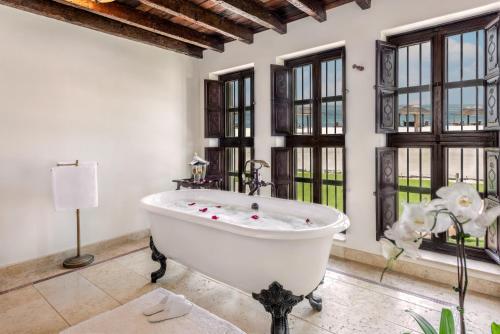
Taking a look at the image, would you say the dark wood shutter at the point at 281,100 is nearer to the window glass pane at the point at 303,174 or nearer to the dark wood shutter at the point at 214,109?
the window glass pane at the point at 303,174

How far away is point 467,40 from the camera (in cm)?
263

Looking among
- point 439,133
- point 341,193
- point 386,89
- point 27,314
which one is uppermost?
point 386,89

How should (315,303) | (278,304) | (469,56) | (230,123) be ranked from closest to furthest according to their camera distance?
(278,304), (315,303), (469,56), (230,123)

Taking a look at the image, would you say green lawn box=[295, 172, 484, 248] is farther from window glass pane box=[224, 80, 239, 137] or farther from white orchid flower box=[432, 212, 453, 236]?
white orchid flower box=[432, 212, 453, 236]

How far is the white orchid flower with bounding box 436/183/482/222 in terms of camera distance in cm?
71

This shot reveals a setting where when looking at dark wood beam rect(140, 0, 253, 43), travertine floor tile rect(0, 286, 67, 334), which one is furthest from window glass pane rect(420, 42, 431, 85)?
travertine floor tile rect(0, 286, 67, 334)

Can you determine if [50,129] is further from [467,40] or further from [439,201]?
[467,40]

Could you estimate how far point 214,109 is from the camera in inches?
171

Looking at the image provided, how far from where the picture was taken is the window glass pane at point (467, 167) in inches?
103

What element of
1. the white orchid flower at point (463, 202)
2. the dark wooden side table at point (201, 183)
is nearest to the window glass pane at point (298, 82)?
the dark wooden side table at point (201, 183)

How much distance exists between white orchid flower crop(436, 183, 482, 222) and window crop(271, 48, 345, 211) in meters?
2.47

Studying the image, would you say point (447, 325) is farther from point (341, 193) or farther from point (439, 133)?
point (341, 193)

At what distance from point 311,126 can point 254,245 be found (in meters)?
2.06

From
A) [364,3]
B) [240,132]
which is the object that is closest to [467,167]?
[364,3]
